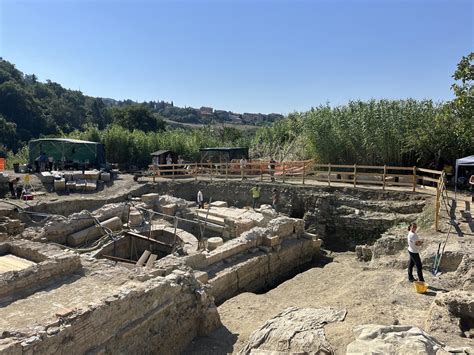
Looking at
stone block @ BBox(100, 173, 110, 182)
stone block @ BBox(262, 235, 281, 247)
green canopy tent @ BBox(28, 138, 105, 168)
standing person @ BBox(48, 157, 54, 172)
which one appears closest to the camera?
stone block @ BBox(262, 235, 281, 247)

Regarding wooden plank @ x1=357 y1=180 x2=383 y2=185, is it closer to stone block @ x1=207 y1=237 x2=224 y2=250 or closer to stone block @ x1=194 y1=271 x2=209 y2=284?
stone block @ x1=207 y1=237 x2=224 y2=250

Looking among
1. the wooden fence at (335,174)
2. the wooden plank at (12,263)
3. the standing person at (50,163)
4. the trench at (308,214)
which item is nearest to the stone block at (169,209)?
the trench at (308,214)

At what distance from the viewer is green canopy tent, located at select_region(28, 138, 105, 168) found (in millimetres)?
24203

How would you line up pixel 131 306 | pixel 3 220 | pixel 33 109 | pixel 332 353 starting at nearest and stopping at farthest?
pixel 332 353 → pixel 131 306 → pixel 3 220 → pixel 33 109

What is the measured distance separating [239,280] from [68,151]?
17.2m

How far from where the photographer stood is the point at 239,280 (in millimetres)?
11930

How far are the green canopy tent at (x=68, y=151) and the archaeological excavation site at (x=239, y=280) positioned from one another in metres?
5.31

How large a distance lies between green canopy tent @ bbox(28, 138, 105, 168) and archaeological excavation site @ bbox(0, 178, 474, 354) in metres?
5.31

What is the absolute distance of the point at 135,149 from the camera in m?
32.8

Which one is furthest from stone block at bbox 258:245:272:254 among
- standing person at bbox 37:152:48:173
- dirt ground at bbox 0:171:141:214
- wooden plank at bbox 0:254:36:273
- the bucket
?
standing person at bbox 37:152:48:173

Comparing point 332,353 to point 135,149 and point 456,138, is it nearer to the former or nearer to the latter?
point 456,138

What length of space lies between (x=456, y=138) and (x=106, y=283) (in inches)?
686

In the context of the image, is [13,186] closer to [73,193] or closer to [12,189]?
[12,189]

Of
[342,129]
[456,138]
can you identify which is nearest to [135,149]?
[342,129]
